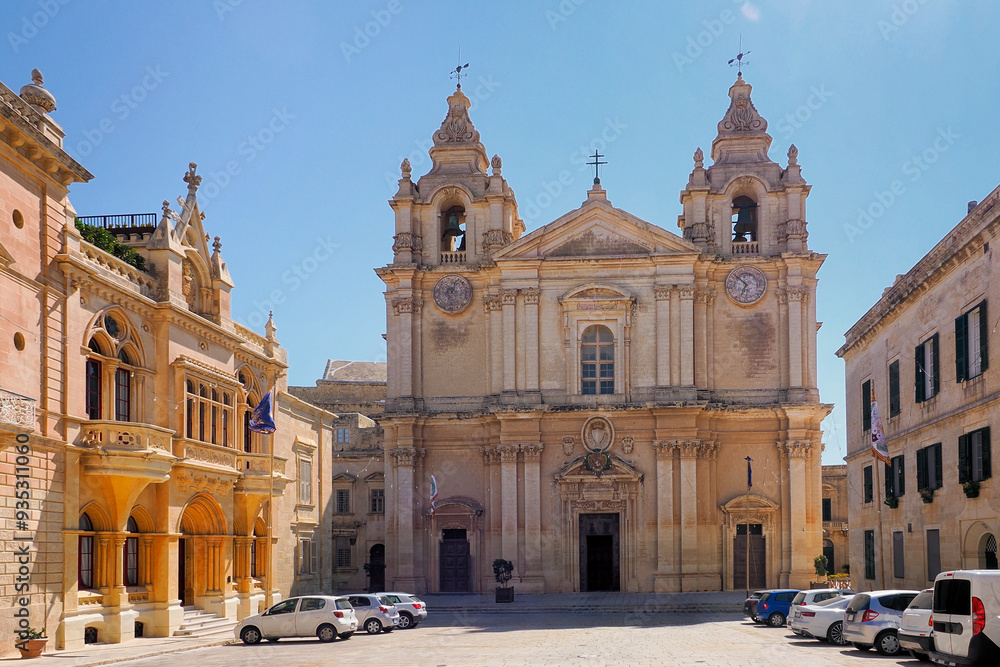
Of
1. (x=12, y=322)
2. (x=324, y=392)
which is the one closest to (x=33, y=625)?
(x=12, y=322)

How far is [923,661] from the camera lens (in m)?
21.2

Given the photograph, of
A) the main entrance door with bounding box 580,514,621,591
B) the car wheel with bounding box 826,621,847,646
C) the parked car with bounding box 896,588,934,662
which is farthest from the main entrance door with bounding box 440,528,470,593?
the parked car with bounding box 896,588,934,662

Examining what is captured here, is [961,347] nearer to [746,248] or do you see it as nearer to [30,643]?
[746,248]

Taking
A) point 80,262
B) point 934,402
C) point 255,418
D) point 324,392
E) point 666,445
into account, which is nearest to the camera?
point 80,262

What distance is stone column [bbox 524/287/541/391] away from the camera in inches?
1829

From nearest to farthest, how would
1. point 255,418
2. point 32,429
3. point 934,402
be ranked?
point 32,429 < point 934,402 < point 255,418

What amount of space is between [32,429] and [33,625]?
4289 millimetres

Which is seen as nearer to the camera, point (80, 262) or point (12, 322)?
point (12, 322)

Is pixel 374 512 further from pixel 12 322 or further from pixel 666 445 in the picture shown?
pixel 12 322

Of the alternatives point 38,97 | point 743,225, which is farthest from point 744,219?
point 38,97

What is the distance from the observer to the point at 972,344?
27.4 metres

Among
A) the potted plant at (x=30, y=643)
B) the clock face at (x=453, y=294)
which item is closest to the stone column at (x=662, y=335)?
the clock face at (x=453, y=294)

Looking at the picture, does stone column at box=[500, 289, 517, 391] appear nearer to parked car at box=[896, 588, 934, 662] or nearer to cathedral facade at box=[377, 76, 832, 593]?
cathedral facade at box=[377, 76, 832, 593]

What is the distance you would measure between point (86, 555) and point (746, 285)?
98.2 feet
